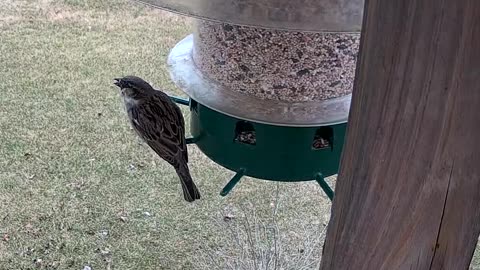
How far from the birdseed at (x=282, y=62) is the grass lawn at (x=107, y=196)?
1.18m

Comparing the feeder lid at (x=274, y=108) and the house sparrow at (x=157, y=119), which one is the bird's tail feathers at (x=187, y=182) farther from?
the feeder lid at (x=274, y=108)

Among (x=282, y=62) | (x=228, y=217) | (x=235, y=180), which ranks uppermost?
(x=282, y=62)

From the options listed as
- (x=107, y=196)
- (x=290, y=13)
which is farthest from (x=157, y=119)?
(x=107, y=196)

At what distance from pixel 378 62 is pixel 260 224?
8.25ft

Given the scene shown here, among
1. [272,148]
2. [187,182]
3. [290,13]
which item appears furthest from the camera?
[187,182]

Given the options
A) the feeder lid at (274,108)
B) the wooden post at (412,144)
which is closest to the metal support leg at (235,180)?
the feeder lid at (274,108)

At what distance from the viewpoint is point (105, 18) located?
5172 millimetres

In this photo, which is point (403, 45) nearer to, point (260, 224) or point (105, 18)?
point (260, 224)

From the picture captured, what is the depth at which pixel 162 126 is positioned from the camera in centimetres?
186

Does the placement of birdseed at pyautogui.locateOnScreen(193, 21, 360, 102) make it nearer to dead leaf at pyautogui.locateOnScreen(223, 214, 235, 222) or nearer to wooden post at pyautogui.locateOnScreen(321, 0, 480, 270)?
wooden post at pyautogui.locateOnScreen(321, 0, 480, 270)

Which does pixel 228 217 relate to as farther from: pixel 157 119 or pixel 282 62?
pixel 282 62

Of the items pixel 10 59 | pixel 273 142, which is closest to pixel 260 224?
pixel 273 142

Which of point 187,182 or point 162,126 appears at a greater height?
point 162,126

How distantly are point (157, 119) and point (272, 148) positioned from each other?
317 mm
